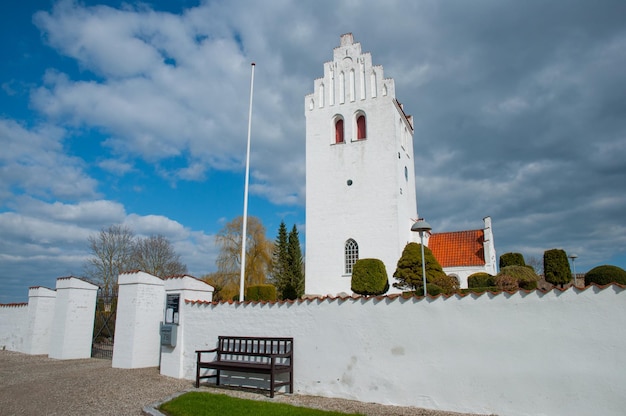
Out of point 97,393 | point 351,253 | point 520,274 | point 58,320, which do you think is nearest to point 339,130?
point 351,253

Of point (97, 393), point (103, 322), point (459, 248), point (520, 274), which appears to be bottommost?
point (97, 393)

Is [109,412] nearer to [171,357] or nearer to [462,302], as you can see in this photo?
[171,357]

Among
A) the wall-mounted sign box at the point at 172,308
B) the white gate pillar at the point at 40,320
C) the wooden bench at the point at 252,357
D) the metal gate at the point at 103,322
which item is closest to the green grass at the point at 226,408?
the wooden bench at the point at 252,357

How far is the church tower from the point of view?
21.5 m

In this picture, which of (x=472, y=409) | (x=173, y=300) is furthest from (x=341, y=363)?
(x=173, y=300)

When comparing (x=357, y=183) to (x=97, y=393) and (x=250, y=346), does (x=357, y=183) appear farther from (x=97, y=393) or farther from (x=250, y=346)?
(x=97, y=393)

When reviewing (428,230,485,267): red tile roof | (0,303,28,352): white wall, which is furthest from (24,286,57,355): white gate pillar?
(428,230,485,267): red tile roof

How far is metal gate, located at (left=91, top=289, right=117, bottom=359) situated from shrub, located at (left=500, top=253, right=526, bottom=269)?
18.9m

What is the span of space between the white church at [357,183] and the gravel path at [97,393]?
39.5 ft

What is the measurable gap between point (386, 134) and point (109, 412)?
18.1 meters

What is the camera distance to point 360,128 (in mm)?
23250

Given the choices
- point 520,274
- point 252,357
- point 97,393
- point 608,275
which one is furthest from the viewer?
point 520,274

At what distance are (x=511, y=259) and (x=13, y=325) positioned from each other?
2382cm

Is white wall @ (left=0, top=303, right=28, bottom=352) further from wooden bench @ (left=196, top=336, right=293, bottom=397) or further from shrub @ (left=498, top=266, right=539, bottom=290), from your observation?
shrub @ (left=498, top=266, right=539, bottom=290)
